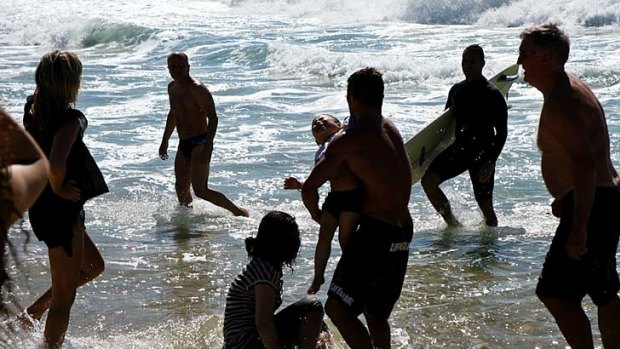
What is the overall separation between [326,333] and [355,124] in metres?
1.11

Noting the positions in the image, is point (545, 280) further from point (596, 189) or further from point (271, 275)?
point (271, 275)

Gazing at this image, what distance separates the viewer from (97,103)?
1667 cm

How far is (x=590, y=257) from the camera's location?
492 centimetres

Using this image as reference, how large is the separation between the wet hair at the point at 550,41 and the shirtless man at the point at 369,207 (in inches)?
28.5

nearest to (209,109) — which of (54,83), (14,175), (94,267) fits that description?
(94,267)

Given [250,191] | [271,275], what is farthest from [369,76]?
[250,191]

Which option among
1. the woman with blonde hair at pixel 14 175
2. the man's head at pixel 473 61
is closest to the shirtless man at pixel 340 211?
the woman with blonde hair at pixel 14 175

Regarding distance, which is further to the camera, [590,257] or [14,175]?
[590,257]

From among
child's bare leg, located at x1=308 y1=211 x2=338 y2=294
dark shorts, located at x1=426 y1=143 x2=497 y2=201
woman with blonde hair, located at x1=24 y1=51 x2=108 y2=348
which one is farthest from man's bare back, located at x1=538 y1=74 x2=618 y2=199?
dark shorts, located at x1=426 y1=143 x2=497 y2=201

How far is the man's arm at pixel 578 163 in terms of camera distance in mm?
4719

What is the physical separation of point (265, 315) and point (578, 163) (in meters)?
1.58

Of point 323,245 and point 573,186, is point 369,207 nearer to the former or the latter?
point 323,245

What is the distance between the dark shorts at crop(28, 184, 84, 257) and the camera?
5.35 metres

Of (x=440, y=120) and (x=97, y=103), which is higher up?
(x=440, y=120)
